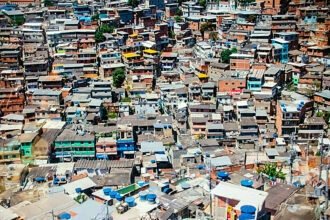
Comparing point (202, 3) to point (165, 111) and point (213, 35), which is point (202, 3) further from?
point (165, 111)

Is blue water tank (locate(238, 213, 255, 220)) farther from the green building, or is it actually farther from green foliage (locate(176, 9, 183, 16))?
green foliage (locate(176, 9, 183, 16))

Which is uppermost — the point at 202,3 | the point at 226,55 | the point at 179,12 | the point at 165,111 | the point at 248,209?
the point at 202,3

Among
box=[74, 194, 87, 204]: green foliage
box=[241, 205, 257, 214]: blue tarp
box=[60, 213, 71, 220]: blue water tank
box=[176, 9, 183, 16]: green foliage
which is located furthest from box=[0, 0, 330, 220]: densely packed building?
box=[176, 9, 183, 16]: green foliage

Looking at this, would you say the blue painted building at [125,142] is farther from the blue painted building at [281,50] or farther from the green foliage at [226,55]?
the blue painted building at [281,50]

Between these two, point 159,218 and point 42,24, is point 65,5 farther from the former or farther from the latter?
point 159,218

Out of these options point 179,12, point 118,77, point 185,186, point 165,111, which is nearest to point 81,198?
point 185,186

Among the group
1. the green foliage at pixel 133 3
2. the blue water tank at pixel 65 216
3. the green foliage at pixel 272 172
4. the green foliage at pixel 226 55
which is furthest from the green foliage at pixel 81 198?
the green foliage at pixel 133 3
